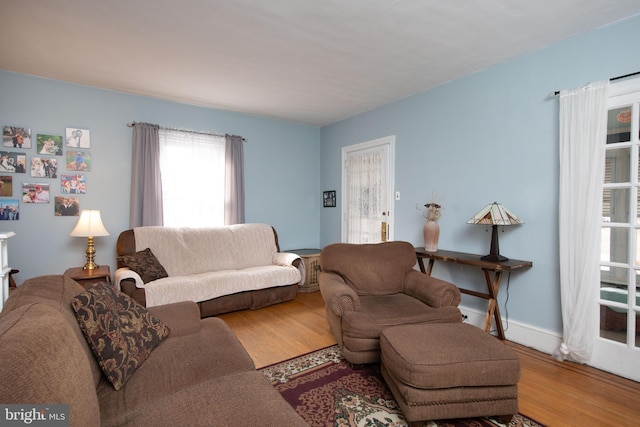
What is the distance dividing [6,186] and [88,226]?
37.8 inches

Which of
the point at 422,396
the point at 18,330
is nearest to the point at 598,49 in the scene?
the point at 422,396

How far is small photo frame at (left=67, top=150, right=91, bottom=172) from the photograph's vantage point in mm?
3416

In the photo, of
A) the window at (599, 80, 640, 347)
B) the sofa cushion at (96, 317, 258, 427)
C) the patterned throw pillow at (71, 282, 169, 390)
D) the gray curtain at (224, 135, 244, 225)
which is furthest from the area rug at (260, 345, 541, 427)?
the gray curtain at (224, 135, 244, 225)

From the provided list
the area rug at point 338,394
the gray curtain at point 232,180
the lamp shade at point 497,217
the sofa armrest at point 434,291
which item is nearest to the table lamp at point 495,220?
the lamp shade at point 497,217

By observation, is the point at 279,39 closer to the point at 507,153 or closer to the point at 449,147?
the point at 449,147

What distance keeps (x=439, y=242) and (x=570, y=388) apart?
1.68 meters

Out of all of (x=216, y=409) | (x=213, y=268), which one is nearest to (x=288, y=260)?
(x=213, y=268)

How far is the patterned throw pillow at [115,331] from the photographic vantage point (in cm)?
133

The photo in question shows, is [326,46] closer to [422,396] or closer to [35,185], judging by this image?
[422,396]

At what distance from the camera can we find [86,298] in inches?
55.9

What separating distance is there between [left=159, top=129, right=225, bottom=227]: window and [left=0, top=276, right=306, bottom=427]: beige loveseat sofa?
8.06 ft

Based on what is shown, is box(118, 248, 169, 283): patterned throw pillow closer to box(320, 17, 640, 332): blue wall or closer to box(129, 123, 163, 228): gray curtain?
box(129, 123, 163, 228): gray curtain

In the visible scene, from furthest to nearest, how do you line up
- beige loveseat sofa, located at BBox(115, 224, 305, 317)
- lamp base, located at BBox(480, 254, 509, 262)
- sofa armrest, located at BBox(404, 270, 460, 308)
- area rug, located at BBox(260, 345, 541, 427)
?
beige loveseat sofa, located at BBox(115, 224, 305, 317)
lamp base, located at BBox(480, 254, 509, 262)
sofa armrest, located at BBox(404, 270, 460, 308)
area rug, located at BBox(260, 345, 541, 427)

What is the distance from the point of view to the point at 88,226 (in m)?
3.12
